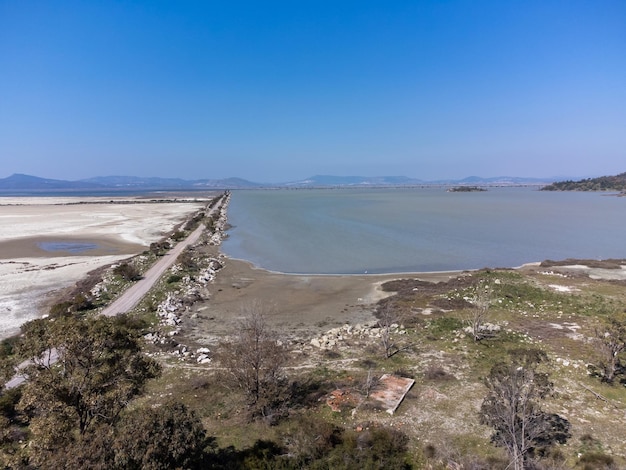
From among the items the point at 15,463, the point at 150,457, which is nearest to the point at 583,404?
the point at 150,457

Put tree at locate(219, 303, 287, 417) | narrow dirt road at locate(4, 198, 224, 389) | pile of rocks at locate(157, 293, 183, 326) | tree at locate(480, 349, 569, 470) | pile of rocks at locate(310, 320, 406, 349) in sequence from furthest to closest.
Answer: pile of rocks at locate(157, 293, 183, 326)
pile of rocks at locate(310, 320, 406, 349)
narrow dirt road at locate(4, 198, 224, 389)
tree at locate(219, 303, 287, 417)
tree at locate(480, 349, 569, 470)

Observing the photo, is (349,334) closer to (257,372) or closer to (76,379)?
(257,372)

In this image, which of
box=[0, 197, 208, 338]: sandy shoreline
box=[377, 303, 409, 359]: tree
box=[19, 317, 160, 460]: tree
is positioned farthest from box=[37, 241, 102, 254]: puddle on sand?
box=[19, 317, 160, 460]: tree

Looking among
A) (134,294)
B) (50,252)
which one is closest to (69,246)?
(50,252)

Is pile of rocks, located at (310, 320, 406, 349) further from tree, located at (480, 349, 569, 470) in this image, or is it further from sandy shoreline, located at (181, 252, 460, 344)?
tree, located at (480, 349, 569, 470)

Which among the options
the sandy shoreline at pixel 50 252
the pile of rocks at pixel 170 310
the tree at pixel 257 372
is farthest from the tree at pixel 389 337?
the sandy shoreline at pixel 50 252

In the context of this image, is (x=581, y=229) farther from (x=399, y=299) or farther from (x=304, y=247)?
(x=399, y=299)

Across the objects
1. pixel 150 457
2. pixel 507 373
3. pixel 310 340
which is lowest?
pixel 310 340
